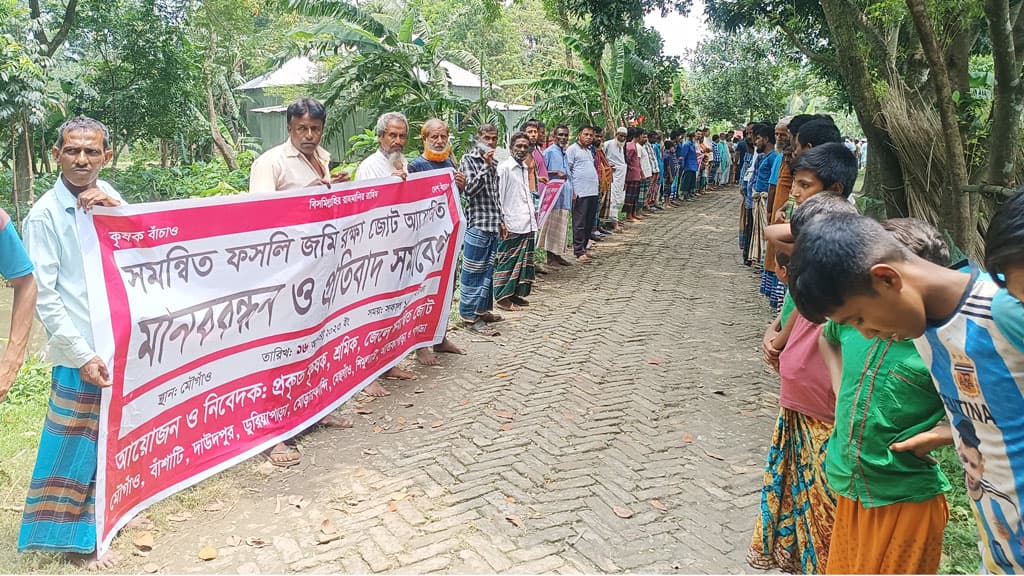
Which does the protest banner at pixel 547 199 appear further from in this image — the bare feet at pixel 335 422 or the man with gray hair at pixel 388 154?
the bare feet at pixel 335 422

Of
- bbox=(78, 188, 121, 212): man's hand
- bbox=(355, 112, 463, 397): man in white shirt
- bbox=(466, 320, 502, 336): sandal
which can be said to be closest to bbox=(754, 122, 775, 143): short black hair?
bbox=(466, 320, 502, 336): sandal

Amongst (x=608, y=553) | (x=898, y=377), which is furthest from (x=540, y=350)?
(x=898, y=377)

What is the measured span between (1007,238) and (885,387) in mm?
768

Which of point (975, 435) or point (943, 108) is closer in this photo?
point (975, 435)

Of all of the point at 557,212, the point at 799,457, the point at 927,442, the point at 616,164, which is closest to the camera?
the point at 927,442

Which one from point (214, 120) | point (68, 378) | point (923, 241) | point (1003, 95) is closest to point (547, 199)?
point (1003, 95)

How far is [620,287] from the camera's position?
29.8ft

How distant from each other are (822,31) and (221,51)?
644 inches

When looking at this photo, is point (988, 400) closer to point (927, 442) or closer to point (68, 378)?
point (927, 442)

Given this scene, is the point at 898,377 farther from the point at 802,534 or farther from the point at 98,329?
the point at 98,329

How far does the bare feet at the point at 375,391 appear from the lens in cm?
535

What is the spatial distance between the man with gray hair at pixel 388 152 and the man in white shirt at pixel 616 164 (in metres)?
7.73

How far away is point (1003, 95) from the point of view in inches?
171

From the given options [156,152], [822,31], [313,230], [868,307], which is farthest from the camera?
[156,152]
